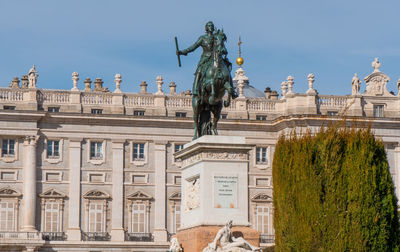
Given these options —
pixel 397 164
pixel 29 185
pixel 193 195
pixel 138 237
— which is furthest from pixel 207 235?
pixel 397 164

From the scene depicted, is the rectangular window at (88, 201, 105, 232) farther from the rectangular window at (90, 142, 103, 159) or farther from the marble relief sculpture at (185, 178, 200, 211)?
the marble relief sculpture at (185, 178, 200, 211)

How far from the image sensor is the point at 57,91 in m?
76.8

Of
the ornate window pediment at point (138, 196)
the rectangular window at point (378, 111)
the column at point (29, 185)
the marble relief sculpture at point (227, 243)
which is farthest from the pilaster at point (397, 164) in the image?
the marble relief sculpture at point (227, 243)

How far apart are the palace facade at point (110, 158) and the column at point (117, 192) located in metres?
0.06

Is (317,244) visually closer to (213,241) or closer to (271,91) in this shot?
(213,241)

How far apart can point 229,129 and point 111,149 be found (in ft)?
26.7

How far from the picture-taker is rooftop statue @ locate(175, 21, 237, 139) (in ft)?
92.6

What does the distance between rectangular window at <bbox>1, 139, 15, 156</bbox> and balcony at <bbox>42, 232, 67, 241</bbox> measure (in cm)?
556

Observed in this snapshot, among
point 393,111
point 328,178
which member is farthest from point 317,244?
point 393,111

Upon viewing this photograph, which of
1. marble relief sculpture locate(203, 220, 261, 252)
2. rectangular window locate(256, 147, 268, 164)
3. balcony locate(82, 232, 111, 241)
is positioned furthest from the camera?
rectangular window locate(256, 147, 268, 164)

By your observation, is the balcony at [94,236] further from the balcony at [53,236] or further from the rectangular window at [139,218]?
the rectangular window at [139,218]

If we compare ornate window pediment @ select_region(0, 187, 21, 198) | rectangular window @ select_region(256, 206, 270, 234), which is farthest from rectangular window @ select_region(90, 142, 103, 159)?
rectangular window @ select_region(256, 206, 270, 234)

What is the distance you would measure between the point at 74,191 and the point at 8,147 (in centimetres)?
504

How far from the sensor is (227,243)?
86.2 feet
